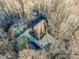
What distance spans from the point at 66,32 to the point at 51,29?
0.12 m

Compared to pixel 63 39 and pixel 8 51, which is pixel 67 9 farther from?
pixel 8 51

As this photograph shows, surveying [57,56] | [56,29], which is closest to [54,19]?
[56,29]

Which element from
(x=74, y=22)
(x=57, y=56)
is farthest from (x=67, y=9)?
(x=57, y=56)

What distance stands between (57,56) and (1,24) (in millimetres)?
509

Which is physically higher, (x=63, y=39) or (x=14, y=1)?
(x=14, y=1)

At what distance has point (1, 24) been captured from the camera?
315 centimetres

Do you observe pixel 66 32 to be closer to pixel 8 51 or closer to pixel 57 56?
pixel 57 56

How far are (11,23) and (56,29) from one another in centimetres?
35

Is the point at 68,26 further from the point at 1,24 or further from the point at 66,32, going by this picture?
the point at 1,24

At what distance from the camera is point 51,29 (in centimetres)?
312

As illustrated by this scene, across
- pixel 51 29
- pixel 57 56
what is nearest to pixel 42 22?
pixel 51 29

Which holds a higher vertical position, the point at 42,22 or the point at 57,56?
the point at 42,22

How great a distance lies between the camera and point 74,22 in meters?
3.14

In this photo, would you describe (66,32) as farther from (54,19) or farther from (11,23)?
(11,23)
